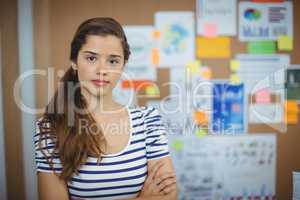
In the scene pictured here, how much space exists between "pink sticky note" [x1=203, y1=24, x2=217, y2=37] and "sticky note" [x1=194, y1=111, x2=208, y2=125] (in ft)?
1.47

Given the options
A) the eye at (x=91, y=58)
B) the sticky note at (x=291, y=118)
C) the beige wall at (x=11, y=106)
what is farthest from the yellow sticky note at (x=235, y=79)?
Result: the beige wall at (x=11, y=106)

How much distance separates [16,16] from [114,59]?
625 mm

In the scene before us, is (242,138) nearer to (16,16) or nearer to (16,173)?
(16,173)

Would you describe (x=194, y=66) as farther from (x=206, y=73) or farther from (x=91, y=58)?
(x=91, y=58)

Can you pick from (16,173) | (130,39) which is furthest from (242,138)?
(16,173)

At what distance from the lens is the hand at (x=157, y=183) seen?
1519mm

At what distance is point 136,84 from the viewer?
5.98ft

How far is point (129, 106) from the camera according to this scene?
180 cm

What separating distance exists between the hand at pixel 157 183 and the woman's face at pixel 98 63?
46 centimetres

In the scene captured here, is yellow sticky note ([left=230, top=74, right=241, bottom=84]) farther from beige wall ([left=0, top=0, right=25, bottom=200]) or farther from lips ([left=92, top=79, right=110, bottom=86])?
beige wall ([left=0, top=0, right=25, bottom=200])

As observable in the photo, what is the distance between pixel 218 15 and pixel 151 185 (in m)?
1.02

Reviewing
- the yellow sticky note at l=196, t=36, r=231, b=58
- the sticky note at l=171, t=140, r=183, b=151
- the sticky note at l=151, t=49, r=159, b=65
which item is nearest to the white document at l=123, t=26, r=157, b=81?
the sticky note at l=151, t=49, r=159, b=65

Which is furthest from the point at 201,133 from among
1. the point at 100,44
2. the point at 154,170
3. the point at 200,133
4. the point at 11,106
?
the point at 11,106

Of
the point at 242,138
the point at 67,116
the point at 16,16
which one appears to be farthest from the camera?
the point at 242,138
